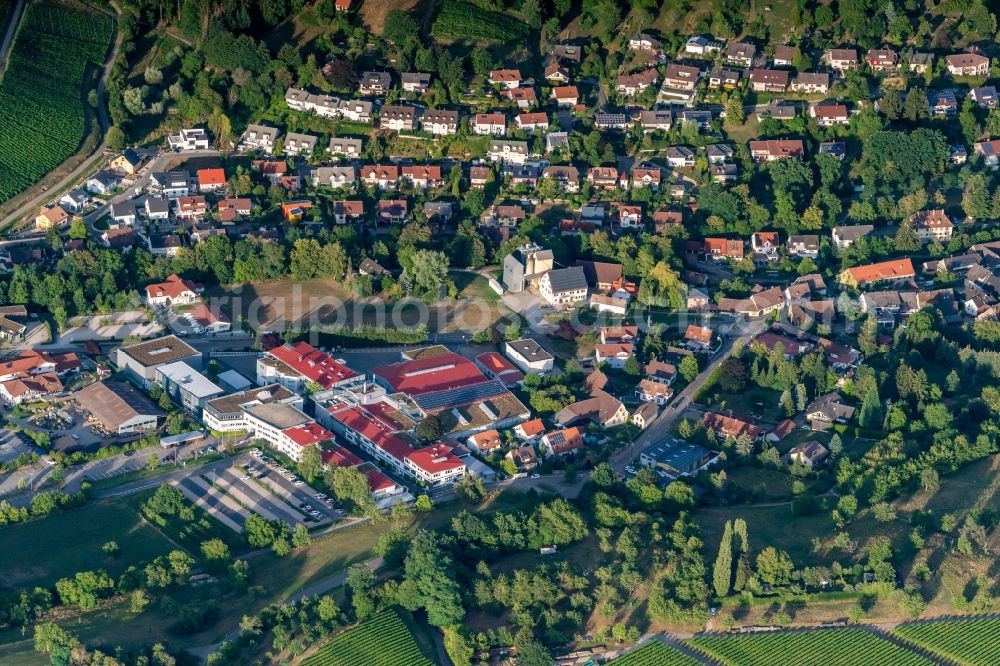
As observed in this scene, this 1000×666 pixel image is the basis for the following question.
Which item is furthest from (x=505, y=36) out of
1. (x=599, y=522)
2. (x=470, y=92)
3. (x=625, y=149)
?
(x=599, y=522)

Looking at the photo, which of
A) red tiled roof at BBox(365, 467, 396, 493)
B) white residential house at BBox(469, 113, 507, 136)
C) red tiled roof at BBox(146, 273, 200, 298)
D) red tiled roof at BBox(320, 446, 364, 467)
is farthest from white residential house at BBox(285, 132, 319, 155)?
red tiled roof at BBox(365, 467, 396, 493)

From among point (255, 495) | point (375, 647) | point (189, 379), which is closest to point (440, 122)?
point (189, 379)

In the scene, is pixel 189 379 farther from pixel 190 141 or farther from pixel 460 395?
pixel 190 141

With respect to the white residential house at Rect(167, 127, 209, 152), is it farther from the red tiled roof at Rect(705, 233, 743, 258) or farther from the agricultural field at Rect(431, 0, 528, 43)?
the red tiled roof at Rect(705, 233, 743, 258)

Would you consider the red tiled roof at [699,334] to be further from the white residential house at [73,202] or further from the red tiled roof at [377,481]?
the white residential house at [73,202]

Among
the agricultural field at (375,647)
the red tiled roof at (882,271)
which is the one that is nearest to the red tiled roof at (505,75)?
the red tiled roof at (882,271)

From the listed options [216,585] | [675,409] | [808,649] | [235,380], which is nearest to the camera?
[808,649]
